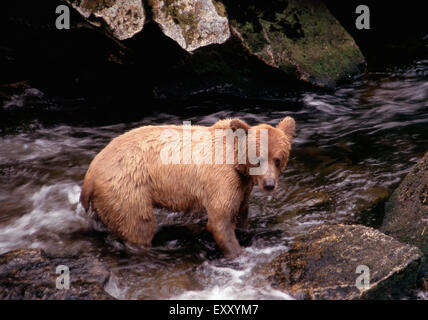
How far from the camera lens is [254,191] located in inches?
260

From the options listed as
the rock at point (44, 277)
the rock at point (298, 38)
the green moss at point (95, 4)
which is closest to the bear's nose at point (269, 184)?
the rock at point (44, 277)

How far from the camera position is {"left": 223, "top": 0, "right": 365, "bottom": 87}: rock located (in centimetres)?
873

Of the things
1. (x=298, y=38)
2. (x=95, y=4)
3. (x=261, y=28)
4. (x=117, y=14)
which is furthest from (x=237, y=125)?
(x=298, y=38)

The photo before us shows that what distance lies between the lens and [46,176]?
7.03 metres

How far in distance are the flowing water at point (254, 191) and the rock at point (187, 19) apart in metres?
1.58

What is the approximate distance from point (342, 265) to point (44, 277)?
2.78m

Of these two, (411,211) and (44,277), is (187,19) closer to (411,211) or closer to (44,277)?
(411,211)

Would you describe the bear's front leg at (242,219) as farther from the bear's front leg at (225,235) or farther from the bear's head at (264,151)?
the bear's head at (264,151)

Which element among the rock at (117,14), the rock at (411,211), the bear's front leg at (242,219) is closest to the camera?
the rock at (411,211)

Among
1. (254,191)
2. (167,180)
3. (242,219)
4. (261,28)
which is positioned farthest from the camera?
(261,28)

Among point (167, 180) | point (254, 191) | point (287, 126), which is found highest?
point (287, 126)

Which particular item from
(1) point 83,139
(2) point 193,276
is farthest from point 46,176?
(2) point 193,276

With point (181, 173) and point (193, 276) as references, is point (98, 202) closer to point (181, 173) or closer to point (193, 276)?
point (181, 173)

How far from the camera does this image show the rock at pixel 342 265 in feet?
13.8
